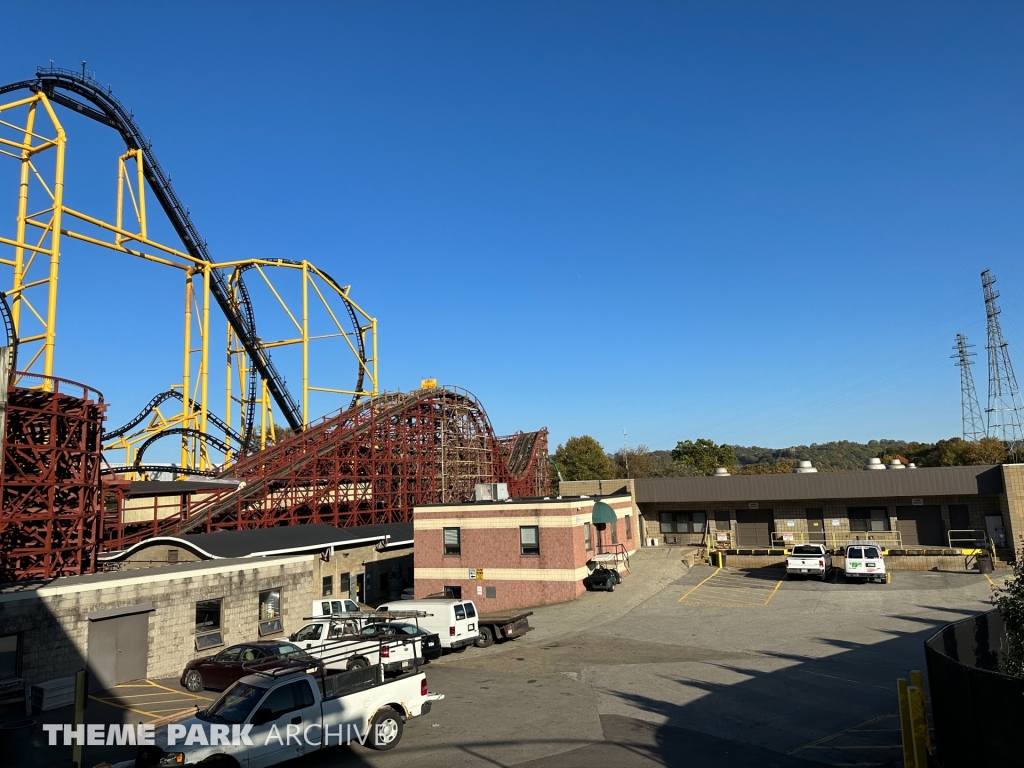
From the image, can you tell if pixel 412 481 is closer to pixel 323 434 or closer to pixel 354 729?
pixel 323 434

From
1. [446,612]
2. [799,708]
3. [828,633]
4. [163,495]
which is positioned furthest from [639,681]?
[163,495]

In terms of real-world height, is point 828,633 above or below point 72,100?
below

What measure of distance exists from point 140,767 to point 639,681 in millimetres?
12488

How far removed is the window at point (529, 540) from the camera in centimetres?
3133

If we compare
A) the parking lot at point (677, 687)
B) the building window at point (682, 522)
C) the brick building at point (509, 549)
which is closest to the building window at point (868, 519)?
the building window at point (682, 522)

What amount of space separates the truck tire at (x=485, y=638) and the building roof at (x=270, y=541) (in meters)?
9.81

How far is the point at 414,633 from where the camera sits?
21.4 m

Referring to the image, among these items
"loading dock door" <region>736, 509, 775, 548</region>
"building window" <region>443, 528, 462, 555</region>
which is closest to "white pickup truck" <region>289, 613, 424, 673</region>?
"building window" <region>443, 528, 462, 555</region>

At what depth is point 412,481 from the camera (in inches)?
1924

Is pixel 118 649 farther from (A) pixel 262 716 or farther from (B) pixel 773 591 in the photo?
(B) pixel 773 591

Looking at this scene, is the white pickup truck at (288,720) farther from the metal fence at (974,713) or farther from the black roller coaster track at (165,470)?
the black roller coaster track at (165,470)

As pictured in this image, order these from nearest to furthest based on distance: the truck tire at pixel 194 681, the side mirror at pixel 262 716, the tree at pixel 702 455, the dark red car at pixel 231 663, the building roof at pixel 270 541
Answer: the side mirror at pixel 262 716 < the dark red car at pixel 231 663 < the truck tire at pixel 194 681 < the building roof at pixel 270 541 < the tree at pixel 702 455

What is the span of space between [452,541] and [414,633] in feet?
38.3

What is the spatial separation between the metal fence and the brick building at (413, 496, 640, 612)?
19.5 metres
